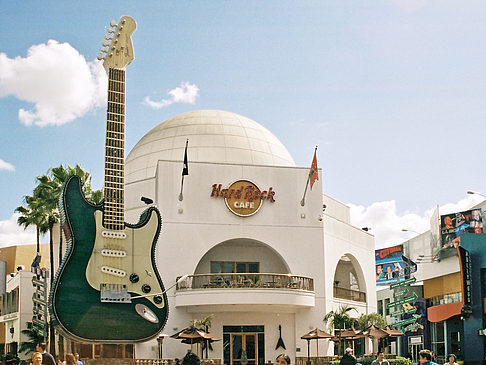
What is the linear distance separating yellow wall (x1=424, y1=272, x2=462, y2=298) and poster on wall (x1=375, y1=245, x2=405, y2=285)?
586 inches

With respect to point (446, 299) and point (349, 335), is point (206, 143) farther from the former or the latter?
point (446, 299)

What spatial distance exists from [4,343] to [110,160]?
103ft

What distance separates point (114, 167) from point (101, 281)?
4.70 metres

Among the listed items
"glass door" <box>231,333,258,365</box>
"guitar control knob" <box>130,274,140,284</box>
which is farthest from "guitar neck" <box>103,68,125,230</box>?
"glass door" <box>231,333,258,365</box>

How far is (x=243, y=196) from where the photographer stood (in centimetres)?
4112

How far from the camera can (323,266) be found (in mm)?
41719

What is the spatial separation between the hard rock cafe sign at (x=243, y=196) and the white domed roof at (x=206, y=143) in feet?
15.0

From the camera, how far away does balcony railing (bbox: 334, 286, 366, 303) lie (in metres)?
45.7

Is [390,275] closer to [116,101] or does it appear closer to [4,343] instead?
[4,343]

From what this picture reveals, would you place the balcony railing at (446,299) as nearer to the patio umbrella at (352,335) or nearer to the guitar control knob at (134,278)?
the patio umbrella at (352,335)

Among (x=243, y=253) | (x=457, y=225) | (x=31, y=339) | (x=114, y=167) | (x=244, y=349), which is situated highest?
(x=457, y=225)

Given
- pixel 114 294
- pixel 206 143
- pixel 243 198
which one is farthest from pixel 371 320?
pixel 114 294

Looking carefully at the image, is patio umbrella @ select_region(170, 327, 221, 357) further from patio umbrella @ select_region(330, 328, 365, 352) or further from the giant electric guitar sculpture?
patio umbrella @ select_region(330, 328, 365, 352)

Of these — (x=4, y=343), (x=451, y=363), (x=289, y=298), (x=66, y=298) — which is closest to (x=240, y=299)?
(x=289, y=298)
